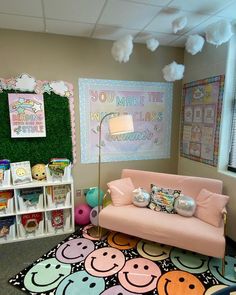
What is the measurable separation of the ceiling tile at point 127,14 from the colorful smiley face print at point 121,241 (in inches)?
98.7

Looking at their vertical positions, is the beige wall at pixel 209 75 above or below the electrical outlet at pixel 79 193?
above

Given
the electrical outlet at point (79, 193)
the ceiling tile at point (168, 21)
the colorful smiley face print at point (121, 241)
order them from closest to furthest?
1. the ceiling tile at point (168, 21)
2. the colorful smiley face print at point (121, 241)
3. the electrical outlet at point (79, 193)

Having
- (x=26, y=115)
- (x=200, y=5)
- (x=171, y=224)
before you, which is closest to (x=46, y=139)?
(x=26, y=115)

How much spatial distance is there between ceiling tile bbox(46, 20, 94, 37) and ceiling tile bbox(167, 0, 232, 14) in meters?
0.99

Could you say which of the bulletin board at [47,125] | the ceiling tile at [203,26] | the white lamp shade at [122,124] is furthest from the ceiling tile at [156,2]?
the bulletin board at [47,125]

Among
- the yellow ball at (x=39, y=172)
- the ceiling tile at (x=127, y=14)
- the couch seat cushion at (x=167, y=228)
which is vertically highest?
the ceiling tile at (x=127, y=14)

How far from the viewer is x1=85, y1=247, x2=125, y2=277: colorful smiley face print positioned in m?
1.96

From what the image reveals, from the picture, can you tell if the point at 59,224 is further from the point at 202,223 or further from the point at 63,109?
the point at 202,223

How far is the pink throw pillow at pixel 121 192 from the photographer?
2551mm

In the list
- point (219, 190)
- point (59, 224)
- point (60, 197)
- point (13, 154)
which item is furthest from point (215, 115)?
point (13, 154)

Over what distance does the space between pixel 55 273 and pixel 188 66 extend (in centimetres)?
310

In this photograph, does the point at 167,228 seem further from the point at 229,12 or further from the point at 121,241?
the point at 229,12

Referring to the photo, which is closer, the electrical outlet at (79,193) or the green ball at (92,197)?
the green ball at (92,197)

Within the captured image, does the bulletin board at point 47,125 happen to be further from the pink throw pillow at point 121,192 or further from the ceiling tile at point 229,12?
the ceiling tile at point 229,12
